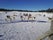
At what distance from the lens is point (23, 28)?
8.59ft

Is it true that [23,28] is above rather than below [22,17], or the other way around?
below

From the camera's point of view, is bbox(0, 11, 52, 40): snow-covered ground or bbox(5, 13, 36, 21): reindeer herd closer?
bbox(0, 11, 52, 40): snow-covered ground

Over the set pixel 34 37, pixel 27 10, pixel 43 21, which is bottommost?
pixel 34 37

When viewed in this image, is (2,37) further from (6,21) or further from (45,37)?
(45,37)

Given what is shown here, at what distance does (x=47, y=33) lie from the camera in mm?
2465

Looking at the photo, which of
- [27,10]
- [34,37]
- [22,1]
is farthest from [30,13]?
[34,37]

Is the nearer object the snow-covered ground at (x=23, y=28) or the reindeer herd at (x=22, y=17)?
the snow-covered ground at (x=23, y=28)

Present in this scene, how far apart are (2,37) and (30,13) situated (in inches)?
23.1

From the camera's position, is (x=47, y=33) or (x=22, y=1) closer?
(x=47, y=33)

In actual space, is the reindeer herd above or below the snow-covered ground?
above

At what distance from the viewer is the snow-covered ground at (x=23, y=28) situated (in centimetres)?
253

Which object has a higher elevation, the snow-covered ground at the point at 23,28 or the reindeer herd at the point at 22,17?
the reindeer herd at the point at 22,17

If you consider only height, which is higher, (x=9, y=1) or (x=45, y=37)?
(x=9, y=1)

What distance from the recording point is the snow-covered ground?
253cm
